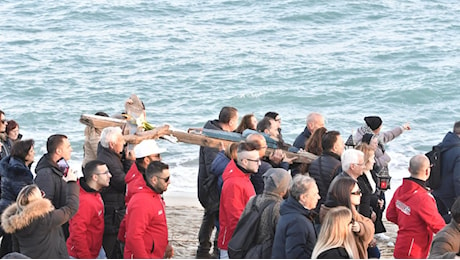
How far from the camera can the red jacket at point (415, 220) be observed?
26.1 ft

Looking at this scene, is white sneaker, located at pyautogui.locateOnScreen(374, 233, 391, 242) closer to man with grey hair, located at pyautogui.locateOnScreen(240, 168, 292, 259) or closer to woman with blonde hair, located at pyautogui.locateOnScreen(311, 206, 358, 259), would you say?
man with grey hair, located at pyautogui.locateOnScreen(240, 168, 292, 259)

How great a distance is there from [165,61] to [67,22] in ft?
21.8

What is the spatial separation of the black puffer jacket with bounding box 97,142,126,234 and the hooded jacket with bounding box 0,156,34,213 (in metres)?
0.74

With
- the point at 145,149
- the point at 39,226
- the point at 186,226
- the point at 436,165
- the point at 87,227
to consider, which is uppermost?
the point at 145,149

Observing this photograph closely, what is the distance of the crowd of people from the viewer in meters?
7.15

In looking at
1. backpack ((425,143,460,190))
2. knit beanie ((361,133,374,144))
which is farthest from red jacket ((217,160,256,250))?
backpack ((425,143,460,190))

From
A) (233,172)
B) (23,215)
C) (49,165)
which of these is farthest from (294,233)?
(49,165)

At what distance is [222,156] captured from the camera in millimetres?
8992

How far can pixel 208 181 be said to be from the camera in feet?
30.8

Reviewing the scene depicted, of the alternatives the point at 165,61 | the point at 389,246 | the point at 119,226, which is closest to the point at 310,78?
the point at 165,61

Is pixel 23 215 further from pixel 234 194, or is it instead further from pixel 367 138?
pixel 367 138

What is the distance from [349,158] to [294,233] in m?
1.42

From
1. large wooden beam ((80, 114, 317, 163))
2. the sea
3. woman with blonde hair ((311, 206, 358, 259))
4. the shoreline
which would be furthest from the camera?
the sea

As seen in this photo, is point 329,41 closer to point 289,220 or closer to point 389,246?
point 389,246
